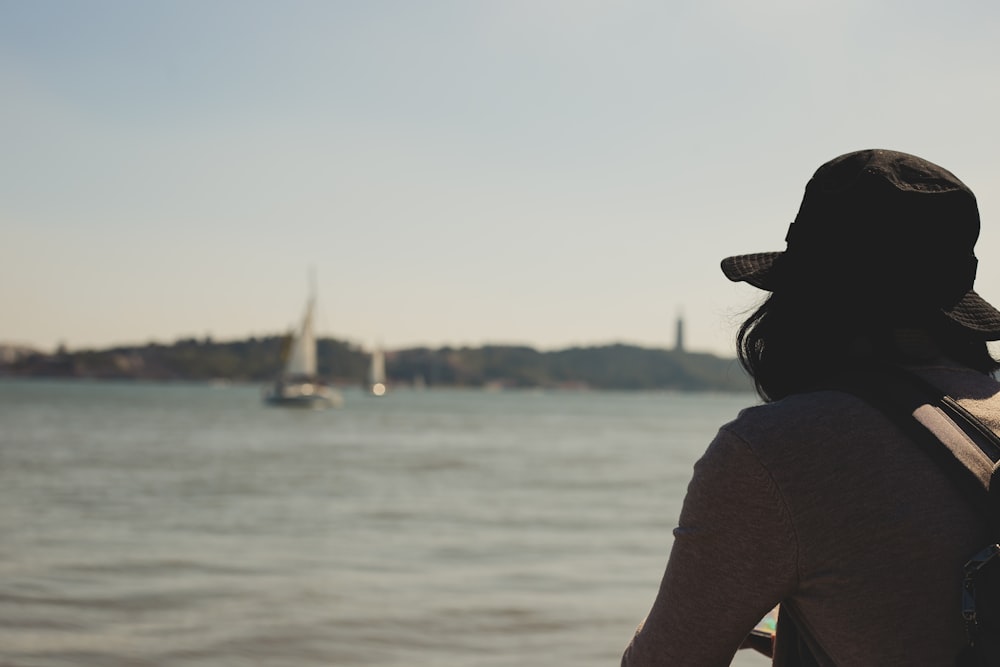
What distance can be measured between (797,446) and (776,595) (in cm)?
20

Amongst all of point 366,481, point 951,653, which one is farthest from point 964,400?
point 366,481

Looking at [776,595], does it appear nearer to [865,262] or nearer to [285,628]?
[865,262]

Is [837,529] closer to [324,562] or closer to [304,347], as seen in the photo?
[324,562]

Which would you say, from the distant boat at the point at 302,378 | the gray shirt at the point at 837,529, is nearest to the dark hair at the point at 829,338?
the gray shirt at the point at 837,529

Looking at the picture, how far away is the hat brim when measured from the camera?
1.50 m

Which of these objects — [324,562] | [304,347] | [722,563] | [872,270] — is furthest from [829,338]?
[304,347]

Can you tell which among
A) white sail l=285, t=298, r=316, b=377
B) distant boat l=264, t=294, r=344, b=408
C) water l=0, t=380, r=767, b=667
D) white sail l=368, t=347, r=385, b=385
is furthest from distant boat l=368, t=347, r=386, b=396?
water l=0, t=380, r=767, b=667

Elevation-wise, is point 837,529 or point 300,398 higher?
point 837,529

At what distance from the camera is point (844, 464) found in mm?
1302

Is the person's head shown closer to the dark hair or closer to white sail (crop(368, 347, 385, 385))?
the dark hair

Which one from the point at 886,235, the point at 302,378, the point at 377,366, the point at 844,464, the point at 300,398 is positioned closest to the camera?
the point at 844,464

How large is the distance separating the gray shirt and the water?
5.98 m

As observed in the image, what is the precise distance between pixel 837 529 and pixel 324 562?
10278 mm

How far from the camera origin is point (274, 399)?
243ft
